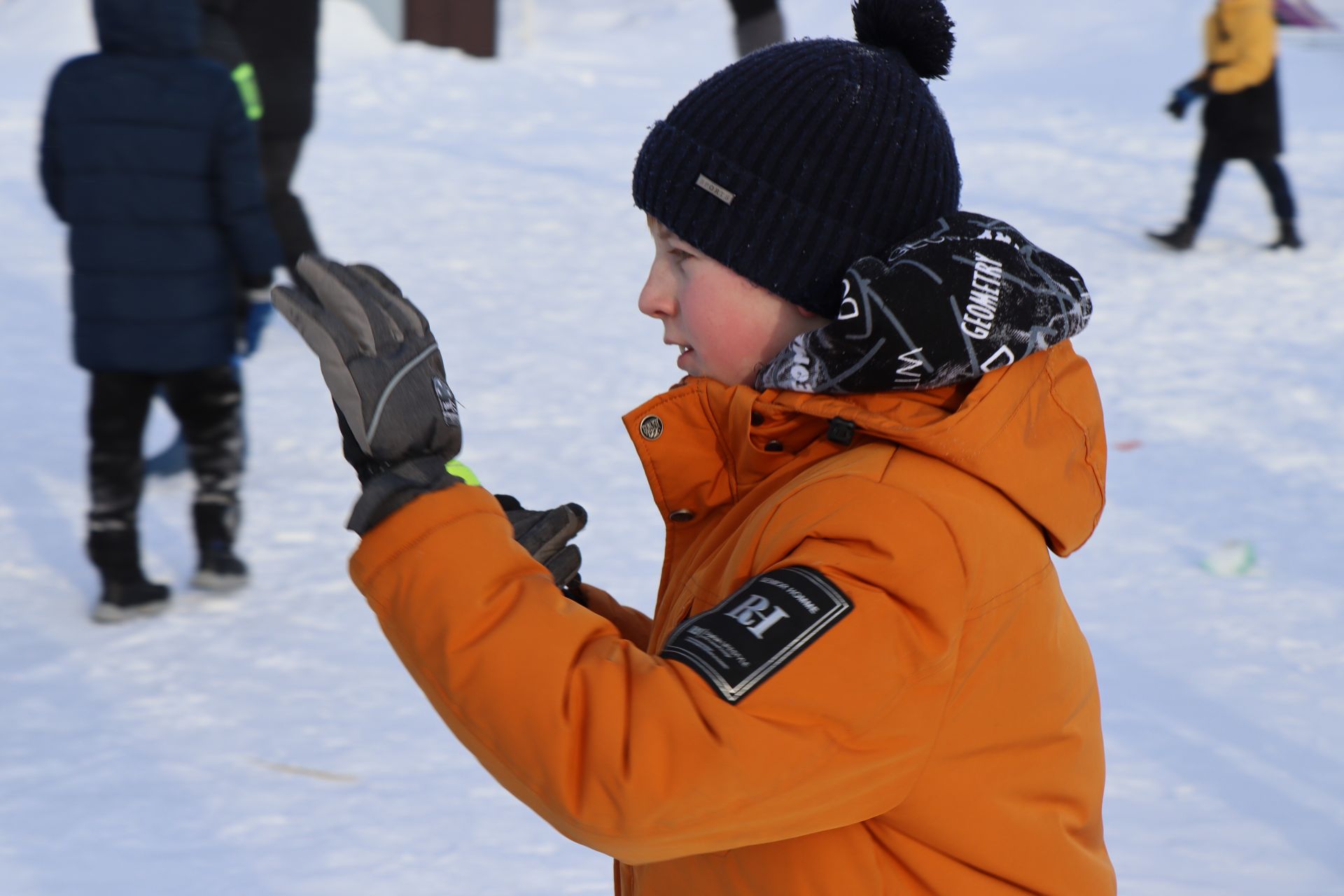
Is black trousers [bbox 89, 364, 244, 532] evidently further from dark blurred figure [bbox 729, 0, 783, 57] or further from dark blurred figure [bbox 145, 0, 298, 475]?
dark blurred figure [bbox 729, 0, 783, 57]

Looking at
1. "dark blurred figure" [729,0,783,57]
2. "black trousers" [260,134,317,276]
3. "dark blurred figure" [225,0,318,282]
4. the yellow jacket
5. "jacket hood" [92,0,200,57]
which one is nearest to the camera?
"jacket hood" [92,0,200,57]

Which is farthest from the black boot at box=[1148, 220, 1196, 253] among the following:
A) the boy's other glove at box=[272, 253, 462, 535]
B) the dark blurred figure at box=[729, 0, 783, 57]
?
the boy's other glove at box=[272, 253, 462, 535]

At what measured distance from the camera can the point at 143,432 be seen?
3.49 meters

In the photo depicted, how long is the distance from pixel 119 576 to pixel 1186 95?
6053 mm

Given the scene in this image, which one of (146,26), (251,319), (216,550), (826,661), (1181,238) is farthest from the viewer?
(1181,238)

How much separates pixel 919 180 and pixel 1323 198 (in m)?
7.90

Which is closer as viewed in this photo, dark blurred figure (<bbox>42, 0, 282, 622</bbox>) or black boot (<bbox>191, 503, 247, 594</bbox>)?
dark blurred figure (<bbox>42, 0, 282, 622</bbox>)

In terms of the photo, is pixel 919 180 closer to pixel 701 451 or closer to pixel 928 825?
pixel 701 451

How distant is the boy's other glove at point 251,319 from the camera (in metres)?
3.68

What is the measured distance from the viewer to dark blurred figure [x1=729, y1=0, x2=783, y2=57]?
5.62m

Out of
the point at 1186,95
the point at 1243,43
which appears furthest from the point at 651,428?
the point at 1186,95

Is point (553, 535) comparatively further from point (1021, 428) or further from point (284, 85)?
point (284, 85)

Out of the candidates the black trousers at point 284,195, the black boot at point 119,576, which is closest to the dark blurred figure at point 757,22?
the black trousers at point 284,195

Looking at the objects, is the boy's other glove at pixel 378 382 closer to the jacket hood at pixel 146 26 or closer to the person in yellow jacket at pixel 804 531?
the person in yellow jacket at pixel 804 531
